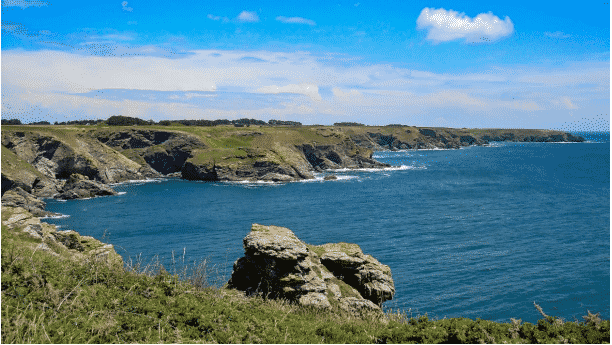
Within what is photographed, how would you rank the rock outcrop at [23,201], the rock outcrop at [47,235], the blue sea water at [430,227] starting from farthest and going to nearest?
the rock outcrop at [23,201], the blue sea water at [430,227], the rock outcrop at [47,235]

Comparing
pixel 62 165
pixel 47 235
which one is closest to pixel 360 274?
pixel 47 235

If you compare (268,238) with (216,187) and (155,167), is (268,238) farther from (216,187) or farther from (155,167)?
(155,167)

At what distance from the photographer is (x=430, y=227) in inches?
2387

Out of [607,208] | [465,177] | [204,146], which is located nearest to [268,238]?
[607,208]

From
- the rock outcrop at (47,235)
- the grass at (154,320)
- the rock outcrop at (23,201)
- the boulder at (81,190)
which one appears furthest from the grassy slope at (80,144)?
the grass at (154,320)

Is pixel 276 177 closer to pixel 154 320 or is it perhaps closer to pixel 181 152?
pixel 181 152

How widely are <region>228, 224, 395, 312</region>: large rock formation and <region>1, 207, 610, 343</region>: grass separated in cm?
460

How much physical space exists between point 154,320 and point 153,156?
458 ft

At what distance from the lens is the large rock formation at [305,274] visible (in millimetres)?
17984

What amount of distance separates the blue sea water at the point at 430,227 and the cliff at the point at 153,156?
9.23m

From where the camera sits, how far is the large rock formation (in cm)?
1798

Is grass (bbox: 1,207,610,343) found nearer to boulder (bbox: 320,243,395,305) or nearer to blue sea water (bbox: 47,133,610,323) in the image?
boulder (bbox: 320,243,395,305)

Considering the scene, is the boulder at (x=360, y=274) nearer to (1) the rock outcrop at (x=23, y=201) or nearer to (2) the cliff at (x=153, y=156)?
(1) the rock outcrop at (x=23, y=201)

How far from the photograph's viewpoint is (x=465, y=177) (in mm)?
122750
